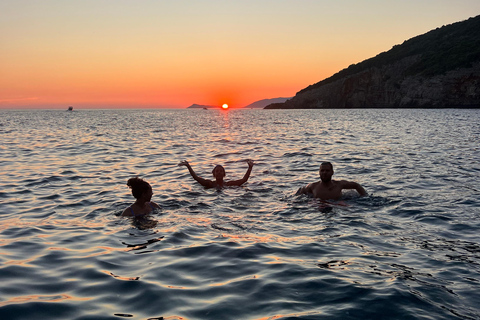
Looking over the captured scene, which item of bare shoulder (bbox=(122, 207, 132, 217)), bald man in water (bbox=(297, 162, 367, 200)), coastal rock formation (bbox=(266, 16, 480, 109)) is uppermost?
coastal rock formation (bbox=(266, 16, 480, 109))

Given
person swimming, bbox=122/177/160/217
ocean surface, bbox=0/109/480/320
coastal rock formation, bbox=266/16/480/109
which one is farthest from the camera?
coastal rock formation, bbox=266/16/480/109

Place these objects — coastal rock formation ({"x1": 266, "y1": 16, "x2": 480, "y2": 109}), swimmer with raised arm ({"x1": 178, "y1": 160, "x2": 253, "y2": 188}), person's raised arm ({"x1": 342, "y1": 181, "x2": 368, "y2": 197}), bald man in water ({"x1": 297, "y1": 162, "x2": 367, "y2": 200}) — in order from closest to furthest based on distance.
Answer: bald man in water ({"x1": 297, "y1": 162, "x2": 367, "y2": 200}) < person's raised arm ({"x1": 342, "y1": 181, "x2": 368, "y2": 197}) < swimmer with raised arm ({"x1": 178, "y1": 160, "x2": 253, "y2": 188}) < coastal rock formation ({"x1": 266, "y1": 16, "x2": 480, "y2": 109})

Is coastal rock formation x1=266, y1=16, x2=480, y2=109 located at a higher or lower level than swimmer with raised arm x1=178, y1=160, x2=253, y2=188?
higher

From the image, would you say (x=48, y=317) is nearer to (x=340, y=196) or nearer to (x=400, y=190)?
(x=340, y=196)

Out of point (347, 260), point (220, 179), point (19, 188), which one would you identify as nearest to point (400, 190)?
point (220, 179)

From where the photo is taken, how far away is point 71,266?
608 centimetres

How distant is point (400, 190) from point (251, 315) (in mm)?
8959

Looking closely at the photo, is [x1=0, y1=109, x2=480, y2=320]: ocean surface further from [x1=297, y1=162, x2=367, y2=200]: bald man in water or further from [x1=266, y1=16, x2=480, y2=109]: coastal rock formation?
[x1=266, y1=16, x2=480, y2=109]: coastal rock formation

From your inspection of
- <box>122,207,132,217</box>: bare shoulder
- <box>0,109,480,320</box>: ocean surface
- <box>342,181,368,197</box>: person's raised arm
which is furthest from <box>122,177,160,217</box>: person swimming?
<box>342,181,368,197</box>: person's raised arm

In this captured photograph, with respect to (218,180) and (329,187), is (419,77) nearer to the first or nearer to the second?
(218,180)

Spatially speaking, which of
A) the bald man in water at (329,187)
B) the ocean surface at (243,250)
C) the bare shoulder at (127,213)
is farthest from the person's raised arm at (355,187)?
the bare shoulder at (127,213)

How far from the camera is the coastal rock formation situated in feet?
355

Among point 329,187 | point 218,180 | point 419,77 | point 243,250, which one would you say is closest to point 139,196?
point 243,250

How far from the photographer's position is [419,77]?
12225cm
